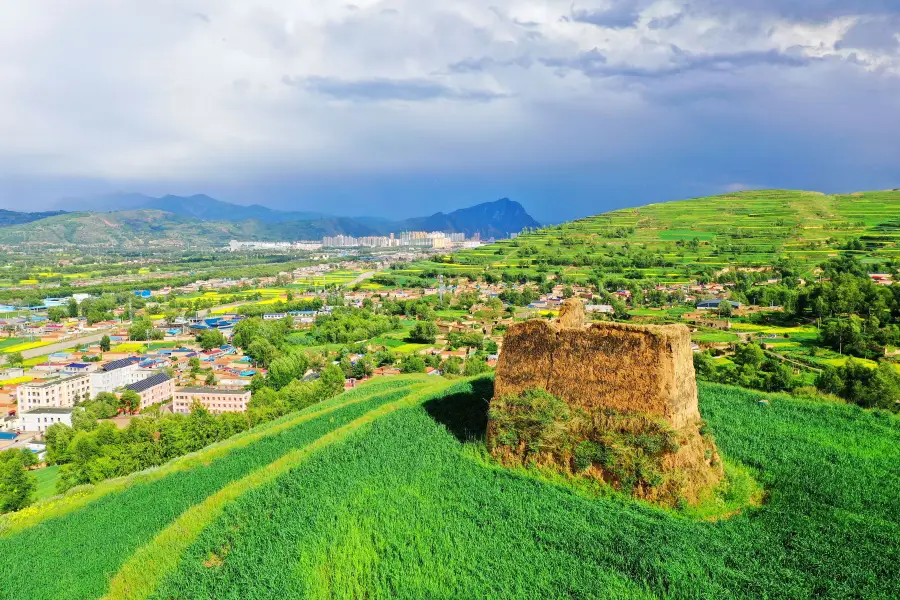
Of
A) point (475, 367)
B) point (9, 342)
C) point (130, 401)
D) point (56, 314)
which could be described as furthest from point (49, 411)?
point (56, 314)

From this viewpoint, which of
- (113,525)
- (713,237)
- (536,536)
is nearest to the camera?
(536,536)

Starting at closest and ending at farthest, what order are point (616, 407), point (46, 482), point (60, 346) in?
point (616, 407)
point (46, 482)
point (60, 346)

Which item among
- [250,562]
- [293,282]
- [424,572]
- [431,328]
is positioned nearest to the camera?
[424,572]

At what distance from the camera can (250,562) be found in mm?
9031

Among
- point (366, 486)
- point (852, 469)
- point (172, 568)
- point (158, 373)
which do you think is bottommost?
point (158, 373)

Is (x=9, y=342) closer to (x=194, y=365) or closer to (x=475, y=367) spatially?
(x=194, y=365)

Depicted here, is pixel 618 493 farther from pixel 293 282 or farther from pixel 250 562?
pixel 293 282

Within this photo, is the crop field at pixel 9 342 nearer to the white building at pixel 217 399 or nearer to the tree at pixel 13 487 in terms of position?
the white building at pixel 217 399

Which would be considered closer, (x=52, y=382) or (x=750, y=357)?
(x=750, y=357)

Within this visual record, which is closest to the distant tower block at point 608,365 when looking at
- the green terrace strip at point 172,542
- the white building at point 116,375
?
the green terrace strip at point 172,542

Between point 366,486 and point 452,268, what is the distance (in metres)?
79.7

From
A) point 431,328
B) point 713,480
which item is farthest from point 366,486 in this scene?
point 431,328

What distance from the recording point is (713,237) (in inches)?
2921

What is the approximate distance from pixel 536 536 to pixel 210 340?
56578 mm
